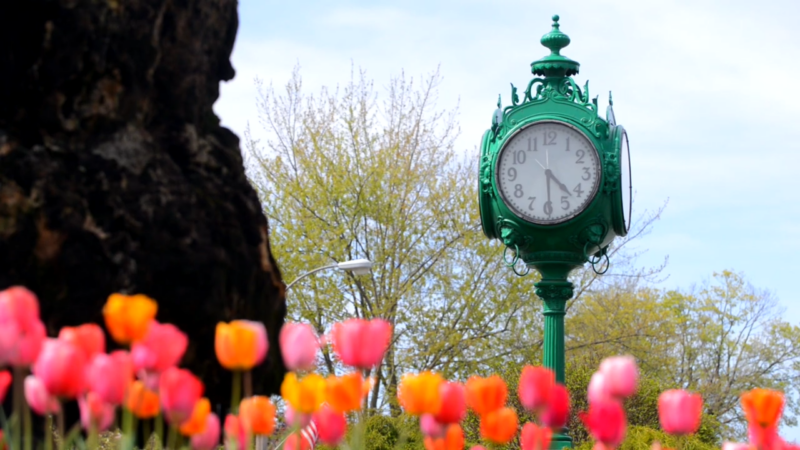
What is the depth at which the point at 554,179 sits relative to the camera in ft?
27.8

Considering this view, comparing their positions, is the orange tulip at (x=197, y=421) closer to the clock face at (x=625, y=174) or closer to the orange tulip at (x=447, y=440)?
the orange tulip at (x=447, y=440)

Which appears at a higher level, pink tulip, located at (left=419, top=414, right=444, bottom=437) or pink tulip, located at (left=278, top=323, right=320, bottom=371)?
pink tulip, located at (left=278, top=323, right=320, bottom=371)

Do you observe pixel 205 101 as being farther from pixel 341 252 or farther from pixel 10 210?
pixel 341 252

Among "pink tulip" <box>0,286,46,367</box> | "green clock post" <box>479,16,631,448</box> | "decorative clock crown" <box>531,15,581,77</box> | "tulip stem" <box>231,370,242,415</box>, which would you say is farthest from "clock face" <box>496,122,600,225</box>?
"pink tulip" <box>0,286,46,367</box>

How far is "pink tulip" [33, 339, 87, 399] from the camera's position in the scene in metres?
1.88

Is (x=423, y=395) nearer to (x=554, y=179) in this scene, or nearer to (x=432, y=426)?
(x=432, y=426)

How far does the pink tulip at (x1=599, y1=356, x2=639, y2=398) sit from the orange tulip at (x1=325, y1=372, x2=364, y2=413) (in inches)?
17.5

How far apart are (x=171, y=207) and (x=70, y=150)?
268 mm

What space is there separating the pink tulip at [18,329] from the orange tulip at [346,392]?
53cm

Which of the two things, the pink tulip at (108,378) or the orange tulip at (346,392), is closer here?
the pink tulip at (108,378)

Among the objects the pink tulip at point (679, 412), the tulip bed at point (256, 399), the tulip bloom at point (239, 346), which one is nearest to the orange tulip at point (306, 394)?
the tulip bed at point (256, 399)

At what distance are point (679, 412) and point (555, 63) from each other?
262 inches

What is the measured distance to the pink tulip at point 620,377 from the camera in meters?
1.96

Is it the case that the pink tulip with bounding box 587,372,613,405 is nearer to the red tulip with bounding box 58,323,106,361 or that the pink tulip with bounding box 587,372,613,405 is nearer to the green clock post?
the red tulip with bounding box 58,323,106,361
